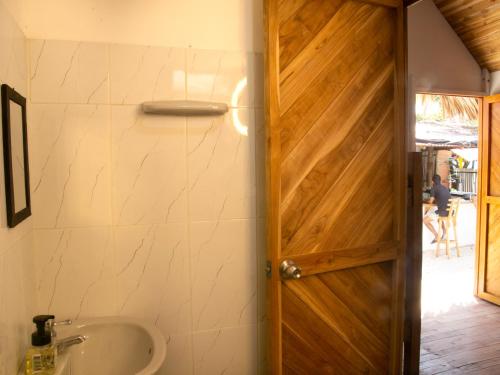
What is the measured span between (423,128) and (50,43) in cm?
613

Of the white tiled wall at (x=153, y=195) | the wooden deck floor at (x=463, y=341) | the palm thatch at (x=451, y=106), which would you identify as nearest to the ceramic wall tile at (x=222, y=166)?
the white tiled wall at (x=153, y=195)

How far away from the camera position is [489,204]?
11.0 ft

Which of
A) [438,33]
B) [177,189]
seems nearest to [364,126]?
[177,189]

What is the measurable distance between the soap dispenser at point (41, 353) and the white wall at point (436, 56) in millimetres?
2952

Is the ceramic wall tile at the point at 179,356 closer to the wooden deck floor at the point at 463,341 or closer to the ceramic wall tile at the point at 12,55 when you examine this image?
the ceramic wall tile at the point at 12,55

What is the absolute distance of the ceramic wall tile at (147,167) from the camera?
4.09 ft

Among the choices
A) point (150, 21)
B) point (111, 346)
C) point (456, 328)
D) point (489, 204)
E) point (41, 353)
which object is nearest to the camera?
point (41, 353)

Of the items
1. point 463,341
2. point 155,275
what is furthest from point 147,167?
point 463,341

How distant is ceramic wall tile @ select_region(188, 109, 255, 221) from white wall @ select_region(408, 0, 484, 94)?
2.06 metres

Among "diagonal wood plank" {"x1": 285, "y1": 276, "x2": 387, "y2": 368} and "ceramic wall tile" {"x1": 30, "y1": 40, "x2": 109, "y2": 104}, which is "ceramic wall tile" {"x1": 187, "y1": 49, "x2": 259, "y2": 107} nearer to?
"ceramic wall tile" {"x1": 30, "y1": 40, "x2": 109, "y2": 104}

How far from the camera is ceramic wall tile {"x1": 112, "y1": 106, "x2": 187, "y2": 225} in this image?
125cm

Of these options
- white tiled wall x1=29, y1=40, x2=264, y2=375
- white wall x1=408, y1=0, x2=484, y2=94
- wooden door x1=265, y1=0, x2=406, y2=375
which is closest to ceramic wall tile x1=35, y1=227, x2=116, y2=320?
white tiled wall x1=29, y1=40, x2=264, y2=375

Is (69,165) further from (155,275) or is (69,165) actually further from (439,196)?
(439,196)

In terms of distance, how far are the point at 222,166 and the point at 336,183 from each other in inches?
19.4
